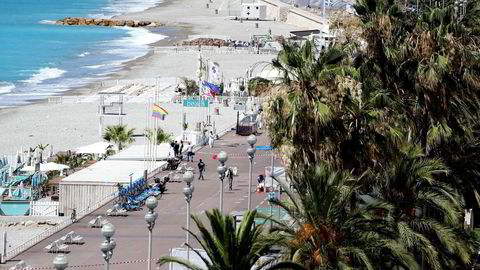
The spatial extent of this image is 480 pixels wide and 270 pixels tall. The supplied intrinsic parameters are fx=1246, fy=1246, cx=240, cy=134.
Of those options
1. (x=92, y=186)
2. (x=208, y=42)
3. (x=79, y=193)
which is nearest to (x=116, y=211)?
(x=92, y=186)

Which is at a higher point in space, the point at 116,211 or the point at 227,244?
the point at 227,244

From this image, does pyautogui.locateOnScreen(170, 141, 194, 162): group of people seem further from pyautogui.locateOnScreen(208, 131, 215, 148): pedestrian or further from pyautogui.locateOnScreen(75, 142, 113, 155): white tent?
pyautogui.locateOnScreen(75, 142, 113, 155): white tent

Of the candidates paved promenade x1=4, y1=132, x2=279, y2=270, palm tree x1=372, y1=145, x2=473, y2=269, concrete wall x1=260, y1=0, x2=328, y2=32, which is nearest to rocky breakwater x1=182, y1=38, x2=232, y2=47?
concrete wall x1=260, y1=0, x2=328, y2=32

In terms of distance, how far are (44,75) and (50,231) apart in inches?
2238

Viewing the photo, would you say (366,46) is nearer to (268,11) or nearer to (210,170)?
(210,170)

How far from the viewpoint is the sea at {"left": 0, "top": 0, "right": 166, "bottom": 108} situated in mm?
85062

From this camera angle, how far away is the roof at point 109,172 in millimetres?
40562

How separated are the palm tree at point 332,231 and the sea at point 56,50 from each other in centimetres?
5561

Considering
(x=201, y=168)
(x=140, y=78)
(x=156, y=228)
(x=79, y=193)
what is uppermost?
(x=140, y=78)

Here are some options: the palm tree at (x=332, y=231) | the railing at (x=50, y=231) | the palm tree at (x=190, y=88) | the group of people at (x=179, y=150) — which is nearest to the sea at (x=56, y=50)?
→ the palm tree at (x=190, y=88)

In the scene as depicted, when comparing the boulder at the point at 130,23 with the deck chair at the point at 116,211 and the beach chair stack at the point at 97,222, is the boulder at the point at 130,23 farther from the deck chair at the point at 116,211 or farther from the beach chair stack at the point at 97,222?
the beach chair stack at the point at 97,222

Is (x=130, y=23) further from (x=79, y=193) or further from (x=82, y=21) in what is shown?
(x=79, y=193)

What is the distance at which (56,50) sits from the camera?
107625 mm

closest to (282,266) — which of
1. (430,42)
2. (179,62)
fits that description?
(430,42)
